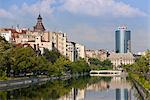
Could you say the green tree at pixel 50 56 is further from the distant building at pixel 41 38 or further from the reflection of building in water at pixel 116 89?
the reflection of building in water at pixel 116 89

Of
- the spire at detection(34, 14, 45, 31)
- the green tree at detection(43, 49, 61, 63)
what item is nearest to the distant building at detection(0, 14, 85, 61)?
the spire at detection(34, 14, 45, 31)

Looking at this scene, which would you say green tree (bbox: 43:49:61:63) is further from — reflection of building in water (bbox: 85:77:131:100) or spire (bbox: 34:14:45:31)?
spire (bbox: 34:14:45:31)

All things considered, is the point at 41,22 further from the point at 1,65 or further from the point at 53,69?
the point at 1,65

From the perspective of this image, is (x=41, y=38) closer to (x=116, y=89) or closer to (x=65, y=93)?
(x=116, y=89)

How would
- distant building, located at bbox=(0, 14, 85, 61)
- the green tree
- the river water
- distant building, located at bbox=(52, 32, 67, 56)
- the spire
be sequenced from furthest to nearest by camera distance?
the spire, distant building, located at bbox=(52, 32, 67, 56), distant building, located at bbox=(0, 14, 85, 61), the green tree, the river water

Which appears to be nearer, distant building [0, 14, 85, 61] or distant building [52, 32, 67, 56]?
distant building [0, 14, 85, 61]

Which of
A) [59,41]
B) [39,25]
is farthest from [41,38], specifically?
[39,25]

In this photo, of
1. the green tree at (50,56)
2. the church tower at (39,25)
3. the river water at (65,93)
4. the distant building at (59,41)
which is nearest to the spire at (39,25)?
the church tower at (39,25)

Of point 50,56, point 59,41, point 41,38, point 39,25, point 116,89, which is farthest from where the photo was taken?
point 39,25

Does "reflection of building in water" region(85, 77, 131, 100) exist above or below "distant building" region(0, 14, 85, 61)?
below

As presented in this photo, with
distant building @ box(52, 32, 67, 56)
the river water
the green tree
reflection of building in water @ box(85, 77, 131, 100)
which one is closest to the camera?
the river water

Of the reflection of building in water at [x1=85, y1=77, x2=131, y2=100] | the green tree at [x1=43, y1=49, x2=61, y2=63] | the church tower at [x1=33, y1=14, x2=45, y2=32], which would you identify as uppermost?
the church tower at [x1=33, y1=14, x2=45, y2=32]

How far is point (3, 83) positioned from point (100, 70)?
13037 centimetres

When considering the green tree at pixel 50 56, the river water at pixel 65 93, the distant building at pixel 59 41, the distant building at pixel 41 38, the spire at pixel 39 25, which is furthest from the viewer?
the spire at pixel 39 25
